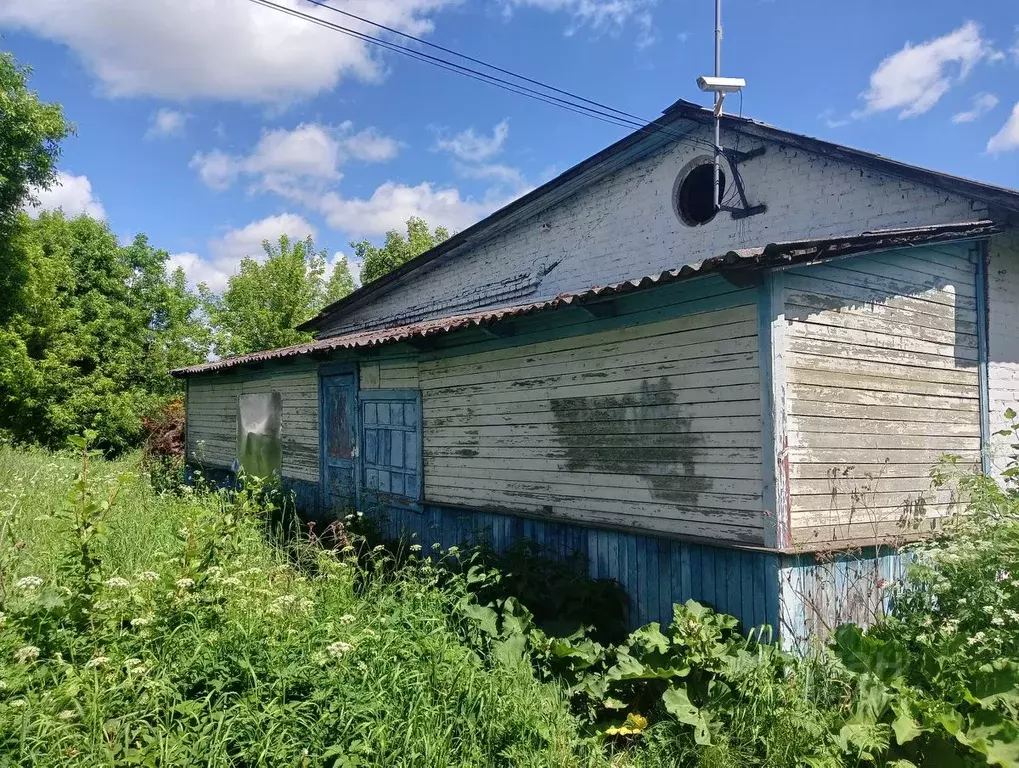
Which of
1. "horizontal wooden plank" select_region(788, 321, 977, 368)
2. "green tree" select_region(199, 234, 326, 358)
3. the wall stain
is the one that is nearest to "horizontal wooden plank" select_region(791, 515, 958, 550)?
the wall stain

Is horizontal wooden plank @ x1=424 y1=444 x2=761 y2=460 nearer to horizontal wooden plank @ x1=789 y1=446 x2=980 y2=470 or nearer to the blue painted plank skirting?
horizontal wooden plank @ x1=789 y1=446 x2=980 y2=470

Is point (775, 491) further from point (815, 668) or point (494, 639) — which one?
point (494, 639)

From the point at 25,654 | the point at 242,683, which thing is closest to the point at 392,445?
the point at 242,683

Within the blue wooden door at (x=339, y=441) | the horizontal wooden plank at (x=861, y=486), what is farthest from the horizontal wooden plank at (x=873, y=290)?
the blue wooden door at (x=339, y=441)

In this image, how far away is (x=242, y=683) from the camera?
140 inches

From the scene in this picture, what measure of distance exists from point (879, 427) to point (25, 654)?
5771mm

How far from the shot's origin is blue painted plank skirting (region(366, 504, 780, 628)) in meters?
4.57

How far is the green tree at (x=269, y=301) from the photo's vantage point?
26797mm

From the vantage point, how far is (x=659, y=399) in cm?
538

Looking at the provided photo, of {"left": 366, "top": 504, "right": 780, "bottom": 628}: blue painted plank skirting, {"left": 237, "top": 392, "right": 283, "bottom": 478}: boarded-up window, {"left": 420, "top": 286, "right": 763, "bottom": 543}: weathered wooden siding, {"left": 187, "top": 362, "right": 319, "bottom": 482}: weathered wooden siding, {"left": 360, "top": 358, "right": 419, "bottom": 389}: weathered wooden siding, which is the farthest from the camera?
{"left": 237, "top": 392, "right": 283, "bottom": 478}: boarded-up window

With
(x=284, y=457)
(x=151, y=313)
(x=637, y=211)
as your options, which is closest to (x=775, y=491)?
(x=637, y=211)

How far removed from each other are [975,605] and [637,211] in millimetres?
6510

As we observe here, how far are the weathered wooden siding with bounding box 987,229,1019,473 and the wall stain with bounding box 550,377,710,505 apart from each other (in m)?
3.12

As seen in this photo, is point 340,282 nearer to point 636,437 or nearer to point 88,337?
point 88,337
